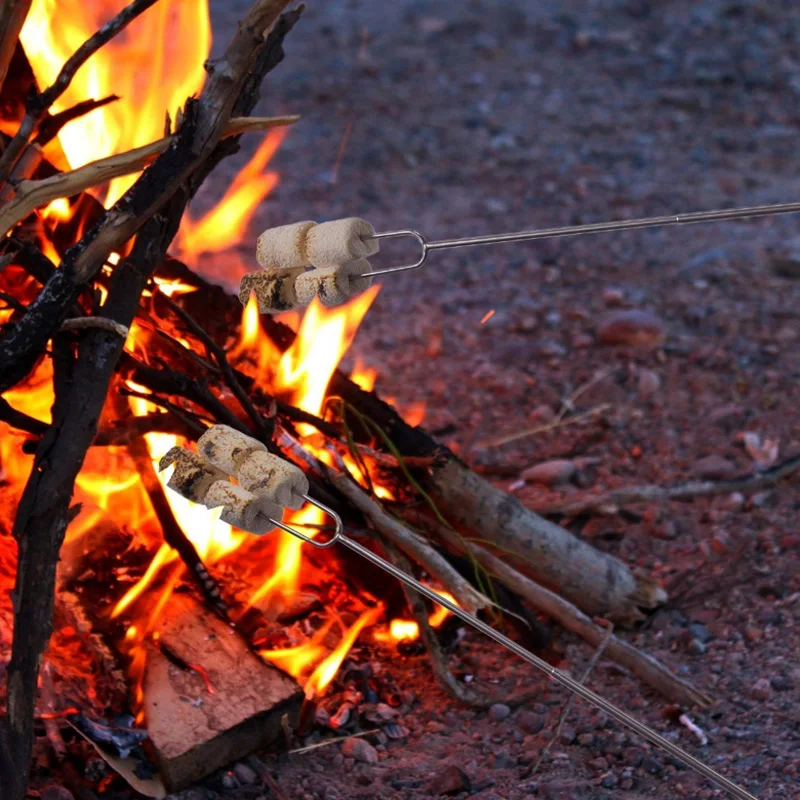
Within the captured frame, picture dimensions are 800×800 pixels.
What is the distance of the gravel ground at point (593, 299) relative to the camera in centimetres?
217

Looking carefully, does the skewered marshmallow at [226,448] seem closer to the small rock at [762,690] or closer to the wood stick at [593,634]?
the wood stick at [593,634]

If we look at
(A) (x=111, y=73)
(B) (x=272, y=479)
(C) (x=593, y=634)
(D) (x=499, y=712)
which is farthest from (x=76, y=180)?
(C) (x=593, y=634)

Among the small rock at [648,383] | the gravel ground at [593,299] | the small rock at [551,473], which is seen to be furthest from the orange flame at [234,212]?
the small rock at [648,383]

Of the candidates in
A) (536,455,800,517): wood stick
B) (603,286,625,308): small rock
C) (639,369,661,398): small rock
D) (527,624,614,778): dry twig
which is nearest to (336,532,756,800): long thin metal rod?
(527,624,614,778): dry twig

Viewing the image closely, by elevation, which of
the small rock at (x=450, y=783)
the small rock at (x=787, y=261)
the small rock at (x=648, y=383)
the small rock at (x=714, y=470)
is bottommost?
the small rock at (x=787, y=261)

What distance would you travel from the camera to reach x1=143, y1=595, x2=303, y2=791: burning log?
6.40 feet

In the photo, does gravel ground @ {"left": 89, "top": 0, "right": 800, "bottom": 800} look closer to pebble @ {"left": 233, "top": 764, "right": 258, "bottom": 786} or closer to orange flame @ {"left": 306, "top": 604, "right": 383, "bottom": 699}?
pebble @ {"left": 233, "top": 764, "right": 258, "bottom": 786}

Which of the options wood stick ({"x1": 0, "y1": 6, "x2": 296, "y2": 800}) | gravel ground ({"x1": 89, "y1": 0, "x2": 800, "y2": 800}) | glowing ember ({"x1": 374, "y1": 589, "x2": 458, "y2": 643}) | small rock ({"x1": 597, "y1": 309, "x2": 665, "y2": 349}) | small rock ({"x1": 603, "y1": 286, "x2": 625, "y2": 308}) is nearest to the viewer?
wood stick ({"x1": 0, "y1": 6, "x2": 296, "y2": 800})

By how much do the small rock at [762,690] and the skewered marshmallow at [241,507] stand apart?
A: 4.13 feet

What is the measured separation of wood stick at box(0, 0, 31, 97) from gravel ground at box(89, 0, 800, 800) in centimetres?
136

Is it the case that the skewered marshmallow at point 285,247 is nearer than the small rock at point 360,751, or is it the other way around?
the skewered marshmallow at point 285,247

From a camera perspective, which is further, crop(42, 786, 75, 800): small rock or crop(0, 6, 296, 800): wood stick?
crop(42, 786, 75, 800): small rock

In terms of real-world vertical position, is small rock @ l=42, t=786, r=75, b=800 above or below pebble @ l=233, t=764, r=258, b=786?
above

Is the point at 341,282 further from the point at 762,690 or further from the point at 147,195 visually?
the point at 762,690
